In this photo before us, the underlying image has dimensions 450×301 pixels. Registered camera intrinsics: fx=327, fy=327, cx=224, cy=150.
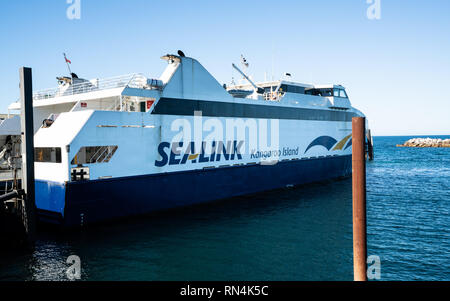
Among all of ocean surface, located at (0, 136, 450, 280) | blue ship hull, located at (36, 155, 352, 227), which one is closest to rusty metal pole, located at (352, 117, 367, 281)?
ocean surface, located at (0, 136, 450, 280)

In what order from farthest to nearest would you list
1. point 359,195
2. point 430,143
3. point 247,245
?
point 430,143, point 247,245, point 359,195

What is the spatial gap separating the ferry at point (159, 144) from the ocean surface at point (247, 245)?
88cm

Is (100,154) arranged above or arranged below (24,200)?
above

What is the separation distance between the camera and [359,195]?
18.5 feet

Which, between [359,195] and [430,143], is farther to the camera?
[430,143]

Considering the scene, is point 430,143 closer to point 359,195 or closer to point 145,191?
point 145,191

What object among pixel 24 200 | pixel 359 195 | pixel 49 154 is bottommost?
pixel 24 200

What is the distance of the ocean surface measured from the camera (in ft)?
28.5

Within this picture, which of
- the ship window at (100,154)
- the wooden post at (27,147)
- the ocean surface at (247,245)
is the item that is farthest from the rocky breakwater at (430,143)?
the wooden post at (27,147)

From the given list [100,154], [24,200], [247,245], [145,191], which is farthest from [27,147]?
[247,245]

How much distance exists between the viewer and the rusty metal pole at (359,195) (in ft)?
18.2

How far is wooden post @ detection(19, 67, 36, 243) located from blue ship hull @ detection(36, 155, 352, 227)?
1294mm

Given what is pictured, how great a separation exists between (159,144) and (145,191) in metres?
2.04
